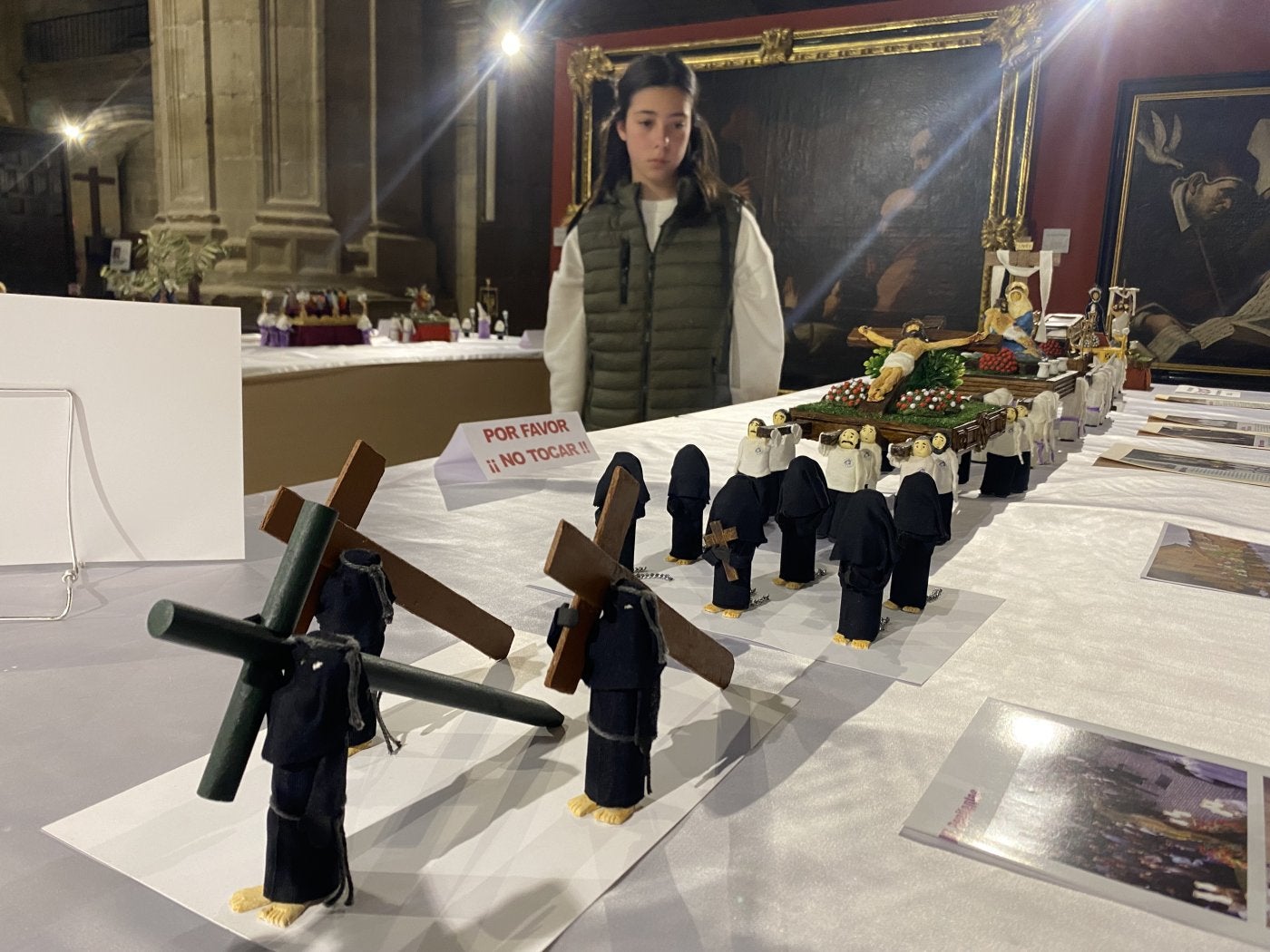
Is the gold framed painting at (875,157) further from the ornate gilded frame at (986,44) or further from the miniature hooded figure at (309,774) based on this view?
the miniature hooded figure at (309,774)

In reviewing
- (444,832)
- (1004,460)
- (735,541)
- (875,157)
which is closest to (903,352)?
(1004,460)

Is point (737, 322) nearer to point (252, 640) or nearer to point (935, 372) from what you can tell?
point (935, 372)

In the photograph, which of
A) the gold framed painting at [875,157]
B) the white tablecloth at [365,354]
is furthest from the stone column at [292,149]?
the gold framed painting at [875,157]

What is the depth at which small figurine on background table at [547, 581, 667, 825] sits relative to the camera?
1.74ft

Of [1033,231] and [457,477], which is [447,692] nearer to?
[457,477]

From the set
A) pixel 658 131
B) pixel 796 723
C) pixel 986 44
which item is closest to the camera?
pixel 796 723

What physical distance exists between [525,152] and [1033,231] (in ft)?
11.9

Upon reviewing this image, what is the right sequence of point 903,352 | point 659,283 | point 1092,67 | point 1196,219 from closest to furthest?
point 903,352 → point 659,283 → point 1196,219 → point 1092,67

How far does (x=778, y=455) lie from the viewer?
3.67ft

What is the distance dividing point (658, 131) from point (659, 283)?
1.60 ft

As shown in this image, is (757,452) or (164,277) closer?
(757,452)

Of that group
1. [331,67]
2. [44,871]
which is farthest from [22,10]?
[44,871]

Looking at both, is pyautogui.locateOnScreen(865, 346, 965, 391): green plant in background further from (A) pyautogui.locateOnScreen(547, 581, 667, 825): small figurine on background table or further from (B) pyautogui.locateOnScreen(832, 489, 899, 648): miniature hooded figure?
(A) pyautogui.locateOnScreen(547, 581, 667, 825): small figurine on background table

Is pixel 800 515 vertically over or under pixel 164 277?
under
